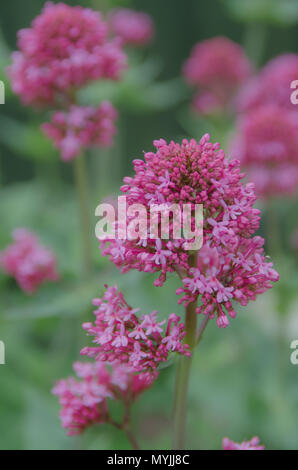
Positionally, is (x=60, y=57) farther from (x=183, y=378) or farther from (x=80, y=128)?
(x=183, y=378)

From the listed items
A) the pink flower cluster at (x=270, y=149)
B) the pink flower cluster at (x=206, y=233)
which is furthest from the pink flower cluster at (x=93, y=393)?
the pink flower cluster at (x=270, y=149)

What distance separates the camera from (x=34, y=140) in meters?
2.08

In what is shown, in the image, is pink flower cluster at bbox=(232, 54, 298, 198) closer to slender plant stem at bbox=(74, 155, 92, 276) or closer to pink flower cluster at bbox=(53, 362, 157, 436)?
slender plant stem at bbox=(74, 155, 92, 276)

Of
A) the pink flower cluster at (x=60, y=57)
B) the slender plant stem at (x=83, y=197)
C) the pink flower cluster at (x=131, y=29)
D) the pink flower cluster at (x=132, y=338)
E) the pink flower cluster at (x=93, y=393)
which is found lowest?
the pink flower cluster at (x=93, y=393)

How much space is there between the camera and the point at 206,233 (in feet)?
2.07

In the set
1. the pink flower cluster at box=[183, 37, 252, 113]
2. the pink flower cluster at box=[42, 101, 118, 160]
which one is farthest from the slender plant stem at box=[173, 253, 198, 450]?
the pink flower cluster at box=[183, 37, 252, 113]

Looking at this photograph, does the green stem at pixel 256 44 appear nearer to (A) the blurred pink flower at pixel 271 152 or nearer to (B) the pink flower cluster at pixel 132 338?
(A) the blurred pink flower at pixel 271 152

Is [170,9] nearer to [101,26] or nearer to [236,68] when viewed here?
[236,68]

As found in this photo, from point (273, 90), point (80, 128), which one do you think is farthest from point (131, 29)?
point (80, 128)

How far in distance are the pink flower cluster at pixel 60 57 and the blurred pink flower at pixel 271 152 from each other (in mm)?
432

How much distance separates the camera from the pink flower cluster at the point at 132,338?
0.65 m

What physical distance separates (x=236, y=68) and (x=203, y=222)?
5.31ft

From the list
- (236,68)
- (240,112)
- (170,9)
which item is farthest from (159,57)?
(240,112)

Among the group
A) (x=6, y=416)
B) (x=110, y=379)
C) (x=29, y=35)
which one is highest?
(x=29, y=35)
